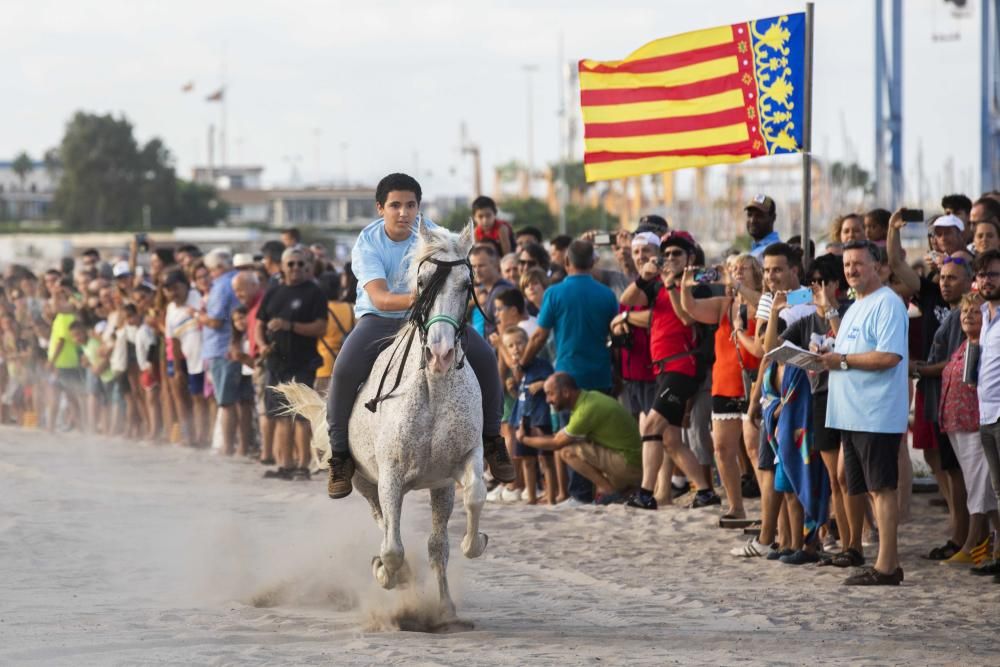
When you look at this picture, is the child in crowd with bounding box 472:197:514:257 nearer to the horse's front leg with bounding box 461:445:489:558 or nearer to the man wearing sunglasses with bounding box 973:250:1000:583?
the man wearing sunglasses with bounding box 973:250:1000:583

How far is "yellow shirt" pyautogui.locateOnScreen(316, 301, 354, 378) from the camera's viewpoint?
16.4 m

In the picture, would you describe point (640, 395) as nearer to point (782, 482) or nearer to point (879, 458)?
point (782, 482)

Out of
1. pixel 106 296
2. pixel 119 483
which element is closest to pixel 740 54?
pixel 119 483

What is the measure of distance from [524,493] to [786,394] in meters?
4.49

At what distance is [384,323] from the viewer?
360 inches

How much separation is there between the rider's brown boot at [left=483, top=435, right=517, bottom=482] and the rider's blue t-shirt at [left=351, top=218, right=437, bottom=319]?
944 millimetres

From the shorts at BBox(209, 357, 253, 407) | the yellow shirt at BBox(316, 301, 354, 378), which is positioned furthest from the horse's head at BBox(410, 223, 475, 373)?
the shorts at BBox(209, 357, 253, 407)

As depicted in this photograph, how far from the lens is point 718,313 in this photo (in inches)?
497

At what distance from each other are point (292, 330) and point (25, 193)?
170856 mm

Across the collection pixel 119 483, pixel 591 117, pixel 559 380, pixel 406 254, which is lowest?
pixel 119 483

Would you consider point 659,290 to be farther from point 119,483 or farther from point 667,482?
point 119,483

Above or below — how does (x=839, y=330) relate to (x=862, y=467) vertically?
above

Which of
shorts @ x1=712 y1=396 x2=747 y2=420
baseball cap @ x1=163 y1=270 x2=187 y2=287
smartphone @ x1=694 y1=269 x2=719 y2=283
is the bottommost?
shorts @ x1=712 y1=396 x2=747 y2=420

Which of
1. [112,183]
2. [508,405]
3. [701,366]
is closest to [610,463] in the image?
[701,366]
